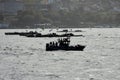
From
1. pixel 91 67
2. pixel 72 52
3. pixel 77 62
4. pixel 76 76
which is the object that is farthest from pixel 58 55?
pixel 76 76

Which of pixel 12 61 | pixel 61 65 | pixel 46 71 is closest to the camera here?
pixel 46 71

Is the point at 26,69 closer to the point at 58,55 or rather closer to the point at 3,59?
the point at 3,59

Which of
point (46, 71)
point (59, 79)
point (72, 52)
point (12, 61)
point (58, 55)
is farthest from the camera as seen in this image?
point (72, 52)

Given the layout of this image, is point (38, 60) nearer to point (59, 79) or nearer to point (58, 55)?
point (58, 55)

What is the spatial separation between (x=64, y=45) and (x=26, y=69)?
109 ft

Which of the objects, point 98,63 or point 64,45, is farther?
point 64,45

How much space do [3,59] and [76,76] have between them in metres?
26.6

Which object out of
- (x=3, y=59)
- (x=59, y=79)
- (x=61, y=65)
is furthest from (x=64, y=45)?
(x=59, y=79)

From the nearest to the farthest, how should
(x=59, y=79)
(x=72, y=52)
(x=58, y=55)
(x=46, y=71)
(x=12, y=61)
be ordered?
(x=59, y=79) < (x=46, y=71) < (x=12, y=61) < (x=58, y=55) < (x=72, y=52)

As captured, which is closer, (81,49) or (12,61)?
(12,61)

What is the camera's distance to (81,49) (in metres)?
112

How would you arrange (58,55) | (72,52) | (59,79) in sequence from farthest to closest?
1. (72,52)
2. (58,55)
3. (59,79)

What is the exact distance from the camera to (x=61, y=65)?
82250mm

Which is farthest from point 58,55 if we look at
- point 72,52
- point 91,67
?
point 91,67
